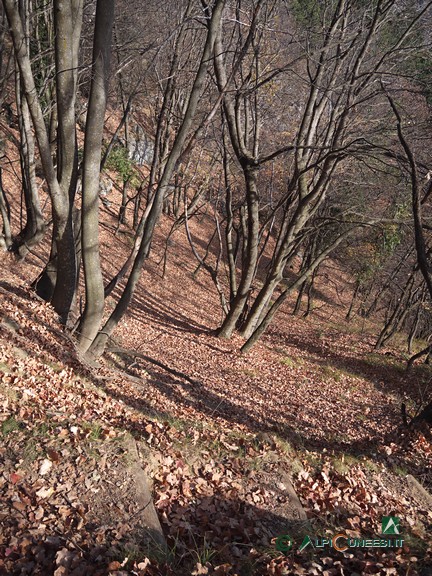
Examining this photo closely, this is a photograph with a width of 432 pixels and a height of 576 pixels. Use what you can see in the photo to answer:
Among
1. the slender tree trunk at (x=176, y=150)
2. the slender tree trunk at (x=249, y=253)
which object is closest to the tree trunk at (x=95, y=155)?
the slender tree trunk at (x=176, y=150)

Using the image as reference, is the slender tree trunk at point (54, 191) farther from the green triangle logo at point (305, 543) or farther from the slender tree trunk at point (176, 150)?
the green triangle logo at point (305, 543)

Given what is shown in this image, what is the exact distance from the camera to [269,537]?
11.7 feet

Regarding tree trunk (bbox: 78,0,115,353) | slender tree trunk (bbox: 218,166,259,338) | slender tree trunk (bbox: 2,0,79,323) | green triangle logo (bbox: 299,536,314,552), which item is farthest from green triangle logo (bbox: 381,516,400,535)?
slender tree trunk (bbox: 218,166,259,338)

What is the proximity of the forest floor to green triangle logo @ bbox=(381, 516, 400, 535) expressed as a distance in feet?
0.22

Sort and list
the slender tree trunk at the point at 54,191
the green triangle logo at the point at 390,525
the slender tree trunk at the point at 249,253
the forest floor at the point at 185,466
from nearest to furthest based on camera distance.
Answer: the forest floor at the point at 185,466
the green triangle logo at the point at 390,525
the slender tree trunk at the point at 54,191
the slender tree trunk at the point at 249,253

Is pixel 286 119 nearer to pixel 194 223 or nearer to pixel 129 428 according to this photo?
pixel 194 223

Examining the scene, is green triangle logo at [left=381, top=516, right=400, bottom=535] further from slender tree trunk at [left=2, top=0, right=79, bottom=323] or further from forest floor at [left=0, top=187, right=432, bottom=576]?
slender tree trunk at [left=2, top=0, right=79, bottom=323]

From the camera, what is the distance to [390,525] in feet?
12.8

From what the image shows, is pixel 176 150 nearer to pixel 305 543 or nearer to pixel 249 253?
pixel 249 253

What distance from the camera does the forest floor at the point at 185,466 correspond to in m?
3.05

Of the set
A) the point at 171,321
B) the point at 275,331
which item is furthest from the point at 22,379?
the point at 275,331

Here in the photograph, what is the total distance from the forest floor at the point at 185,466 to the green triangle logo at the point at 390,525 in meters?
0.07

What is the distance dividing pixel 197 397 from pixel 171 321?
5769 mm

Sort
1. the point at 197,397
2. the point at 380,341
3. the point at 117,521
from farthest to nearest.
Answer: the point at 380,341 < the point at 197,397 < the point at 117,521
